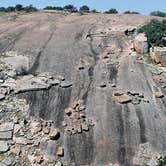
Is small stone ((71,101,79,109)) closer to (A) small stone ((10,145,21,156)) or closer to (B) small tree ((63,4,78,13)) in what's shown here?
(A) small stone ((10,145,21,156))

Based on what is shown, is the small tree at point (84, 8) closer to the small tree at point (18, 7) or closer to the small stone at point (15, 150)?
the small tree at point (18, 7)

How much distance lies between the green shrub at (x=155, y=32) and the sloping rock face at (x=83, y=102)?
2632 millimetres

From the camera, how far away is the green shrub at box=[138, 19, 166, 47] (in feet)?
168

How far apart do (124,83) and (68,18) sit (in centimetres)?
2241

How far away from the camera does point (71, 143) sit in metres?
37.5

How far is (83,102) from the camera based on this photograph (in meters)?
41.6

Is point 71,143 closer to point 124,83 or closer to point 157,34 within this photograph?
point 124,83

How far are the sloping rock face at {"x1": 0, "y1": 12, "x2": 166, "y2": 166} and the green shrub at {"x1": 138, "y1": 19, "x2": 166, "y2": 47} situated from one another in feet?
8.63

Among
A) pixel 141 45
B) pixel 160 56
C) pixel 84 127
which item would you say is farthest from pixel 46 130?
pixel 141 45

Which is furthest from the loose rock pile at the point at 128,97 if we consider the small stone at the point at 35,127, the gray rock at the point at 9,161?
the gray rock at the point at 9,161

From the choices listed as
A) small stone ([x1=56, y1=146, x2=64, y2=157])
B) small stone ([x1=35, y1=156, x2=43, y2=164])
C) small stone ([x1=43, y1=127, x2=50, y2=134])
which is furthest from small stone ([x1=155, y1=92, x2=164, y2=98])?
small stone ([x1=35, y1=156, x2=43, y2=164])

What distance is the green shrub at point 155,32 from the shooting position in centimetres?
5131

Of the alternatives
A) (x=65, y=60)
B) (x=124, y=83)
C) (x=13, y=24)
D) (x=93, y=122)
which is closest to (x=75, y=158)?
(x=93, y=122)

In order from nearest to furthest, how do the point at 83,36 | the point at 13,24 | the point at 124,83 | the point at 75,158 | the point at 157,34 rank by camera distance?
the point at 75,158, the point at 124,83, the point at 157,34, the point at 83,36, the point at 13,24
